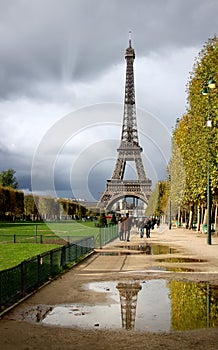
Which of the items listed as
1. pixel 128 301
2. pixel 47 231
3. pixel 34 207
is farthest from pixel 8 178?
pixel 128 301

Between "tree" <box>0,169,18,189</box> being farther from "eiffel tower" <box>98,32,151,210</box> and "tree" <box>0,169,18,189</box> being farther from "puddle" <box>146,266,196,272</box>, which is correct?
"puddle" <box>146,266,196,272</box>

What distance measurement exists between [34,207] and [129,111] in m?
36.8

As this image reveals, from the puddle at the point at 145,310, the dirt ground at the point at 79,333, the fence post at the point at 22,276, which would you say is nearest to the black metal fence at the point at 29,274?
the fence post at the point at 22,276

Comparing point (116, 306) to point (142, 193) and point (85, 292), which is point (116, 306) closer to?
point (85, 292)

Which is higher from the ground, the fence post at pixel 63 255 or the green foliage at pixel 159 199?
the green foliage at pixel 159 199

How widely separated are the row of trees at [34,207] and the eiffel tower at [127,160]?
2426cm

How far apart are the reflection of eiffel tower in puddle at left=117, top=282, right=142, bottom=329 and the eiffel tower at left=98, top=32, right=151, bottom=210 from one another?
72598 millimetres

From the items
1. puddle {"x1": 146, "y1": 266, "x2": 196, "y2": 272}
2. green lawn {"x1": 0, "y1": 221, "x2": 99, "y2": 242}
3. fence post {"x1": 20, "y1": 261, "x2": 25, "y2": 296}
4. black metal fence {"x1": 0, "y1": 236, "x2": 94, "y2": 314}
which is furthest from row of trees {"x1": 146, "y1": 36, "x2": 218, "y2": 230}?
fence post {"x1": 20, "y1": 261, "x2": 25, "y2": 296}

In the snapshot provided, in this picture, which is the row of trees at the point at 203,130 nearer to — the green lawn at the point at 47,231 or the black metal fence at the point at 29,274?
the green lawn at the point at 47,231

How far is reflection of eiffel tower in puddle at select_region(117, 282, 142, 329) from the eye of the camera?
9.41m

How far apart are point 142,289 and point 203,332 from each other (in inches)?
177

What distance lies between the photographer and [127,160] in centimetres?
10250

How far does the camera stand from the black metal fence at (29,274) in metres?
10.5

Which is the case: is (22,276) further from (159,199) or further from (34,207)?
(34,207)
